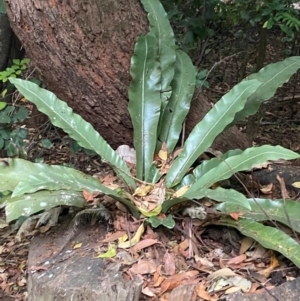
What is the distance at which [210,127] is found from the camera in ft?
7.94

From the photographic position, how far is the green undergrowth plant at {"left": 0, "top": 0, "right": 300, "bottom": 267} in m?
2.11

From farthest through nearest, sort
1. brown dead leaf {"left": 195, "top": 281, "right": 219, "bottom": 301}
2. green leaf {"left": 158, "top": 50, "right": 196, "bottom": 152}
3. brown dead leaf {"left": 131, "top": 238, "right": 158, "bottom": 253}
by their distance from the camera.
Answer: green leaf {"left": 158, "top": 50, "right": 196, "bottom": 152} < brown dead leaf {"left": 131, "top": 238, "right": 158, "bottom": 253} < brown dead leaf {"left": 195, "top": 281, "right": 219, "bottom": 301}

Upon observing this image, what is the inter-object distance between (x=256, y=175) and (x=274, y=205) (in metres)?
0.49

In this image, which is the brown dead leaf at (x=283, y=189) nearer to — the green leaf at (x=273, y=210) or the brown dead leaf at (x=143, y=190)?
the green leaf at (x=273, y=210)

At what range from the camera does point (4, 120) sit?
9.23 ft

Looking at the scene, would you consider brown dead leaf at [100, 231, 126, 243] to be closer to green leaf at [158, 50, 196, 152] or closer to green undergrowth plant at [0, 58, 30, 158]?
green leaf at [158, 50, 196, 152]

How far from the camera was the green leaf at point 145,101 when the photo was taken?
8.23ft

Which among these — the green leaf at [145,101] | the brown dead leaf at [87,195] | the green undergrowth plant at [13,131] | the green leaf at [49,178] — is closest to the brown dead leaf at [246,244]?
the green leaf at [49,178]

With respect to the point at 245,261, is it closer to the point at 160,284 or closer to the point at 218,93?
the point at 160,284

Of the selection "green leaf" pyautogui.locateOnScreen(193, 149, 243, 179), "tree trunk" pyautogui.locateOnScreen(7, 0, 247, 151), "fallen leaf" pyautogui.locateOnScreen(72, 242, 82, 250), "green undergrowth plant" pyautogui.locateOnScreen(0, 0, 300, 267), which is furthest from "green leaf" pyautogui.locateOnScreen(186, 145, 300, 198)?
"tree trunk" pyautogui.locateOnScreen(7, 0, 247, 151)

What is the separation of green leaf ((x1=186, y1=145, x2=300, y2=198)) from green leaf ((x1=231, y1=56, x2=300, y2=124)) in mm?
437

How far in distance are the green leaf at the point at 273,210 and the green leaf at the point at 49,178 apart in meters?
0.45

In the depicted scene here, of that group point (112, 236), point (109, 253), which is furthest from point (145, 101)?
point (109, 253)

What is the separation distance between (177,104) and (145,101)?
19 cm
